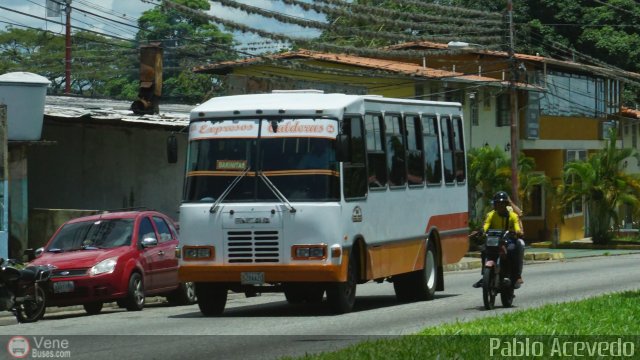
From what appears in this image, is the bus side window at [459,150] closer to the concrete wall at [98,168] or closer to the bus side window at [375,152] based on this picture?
the bus side window at [375,152]

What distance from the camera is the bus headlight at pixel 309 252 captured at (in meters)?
18.8

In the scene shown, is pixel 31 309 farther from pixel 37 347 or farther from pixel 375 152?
pixel 375 152

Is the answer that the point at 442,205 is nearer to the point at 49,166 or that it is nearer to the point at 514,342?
the point at 514,342

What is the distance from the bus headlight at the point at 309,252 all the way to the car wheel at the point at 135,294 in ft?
13.5

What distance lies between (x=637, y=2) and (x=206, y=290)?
61.5 metres

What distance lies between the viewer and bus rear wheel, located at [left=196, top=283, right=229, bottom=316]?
1989cm

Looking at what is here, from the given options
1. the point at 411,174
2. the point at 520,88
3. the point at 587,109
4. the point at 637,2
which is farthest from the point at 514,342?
the point at 637,2

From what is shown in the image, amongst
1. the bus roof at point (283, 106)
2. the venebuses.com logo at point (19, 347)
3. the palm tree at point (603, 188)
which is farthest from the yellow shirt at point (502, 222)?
the palm tree at point (603, 188)

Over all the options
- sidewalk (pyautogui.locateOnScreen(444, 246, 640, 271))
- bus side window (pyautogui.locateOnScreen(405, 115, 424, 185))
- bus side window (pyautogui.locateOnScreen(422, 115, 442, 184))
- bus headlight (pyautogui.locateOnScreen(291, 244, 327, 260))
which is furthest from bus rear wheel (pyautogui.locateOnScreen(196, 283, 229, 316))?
sidewalk (pyautogui.locateOnScreen(444, 246, 640, 271))

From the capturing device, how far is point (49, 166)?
112ft

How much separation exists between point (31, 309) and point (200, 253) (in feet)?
9.30

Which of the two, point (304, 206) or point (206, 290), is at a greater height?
point (304, 206)

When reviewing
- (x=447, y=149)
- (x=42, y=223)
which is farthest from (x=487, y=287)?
(x=42, y=223)

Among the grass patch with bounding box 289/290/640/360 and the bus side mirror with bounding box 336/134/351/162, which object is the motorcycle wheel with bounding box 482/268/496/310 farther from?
the bus side mirror with bounding box 336/134/351/162
